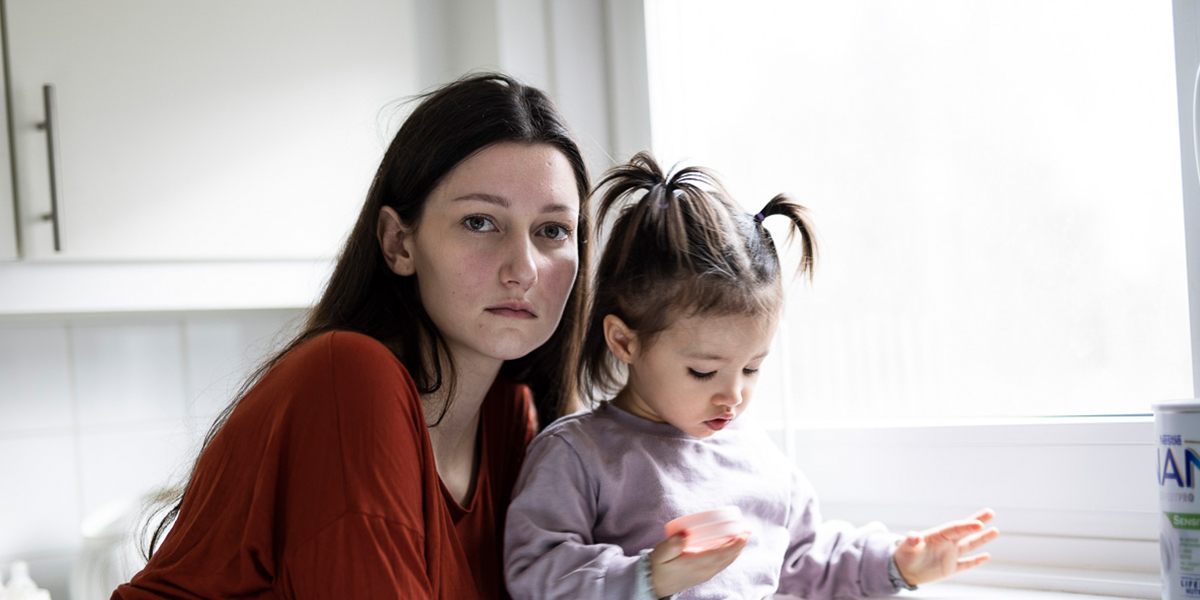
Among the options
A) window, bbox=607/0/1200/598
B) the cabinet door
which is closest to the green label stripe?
window, bbox=607/0/1200/598

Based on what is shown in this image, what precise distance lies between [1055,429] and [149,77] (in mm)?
1250

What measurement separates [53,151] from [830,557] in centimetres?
109

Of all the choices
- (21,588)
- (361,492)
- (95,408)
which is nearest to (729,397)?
(361,492)

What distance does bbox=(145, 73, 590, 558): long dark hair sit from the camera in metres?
0.98

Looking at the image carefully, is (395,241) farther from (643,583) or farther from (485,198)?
(643,583)

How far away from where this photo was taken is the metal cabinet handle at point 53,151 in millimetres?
1269

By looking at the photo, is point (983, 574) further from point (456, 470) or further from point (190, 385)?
point (190, 385)

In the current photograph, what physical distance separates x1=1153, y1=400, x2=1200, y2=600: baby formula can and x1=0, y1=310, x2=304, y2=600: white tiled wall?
→ 48.9 inches

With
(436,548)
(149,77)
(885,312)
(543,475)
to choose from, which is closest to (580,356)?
(543,475)

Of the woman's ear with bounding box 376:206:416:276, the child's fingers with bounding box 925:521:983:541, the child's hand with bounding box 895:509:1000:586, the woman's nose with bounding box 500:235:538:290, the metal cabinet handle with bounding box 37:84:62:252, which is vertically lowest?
the child's hand with bounding box 895:509:1000:586

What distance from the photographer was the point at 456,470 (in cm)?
109

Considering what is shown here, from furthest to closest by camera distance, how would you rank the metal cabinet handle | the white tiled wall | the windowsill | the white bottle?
the white tiled wall
the white bottle
the metal cabinet handle
the windowsill

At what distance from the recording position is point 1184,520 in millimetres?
794

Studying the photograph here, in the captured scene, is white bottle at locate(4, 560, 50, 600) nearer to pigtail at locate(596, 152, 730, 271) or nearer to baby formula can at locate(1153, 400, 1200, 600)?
pigtail at locate(596, 152, 730, 271)
